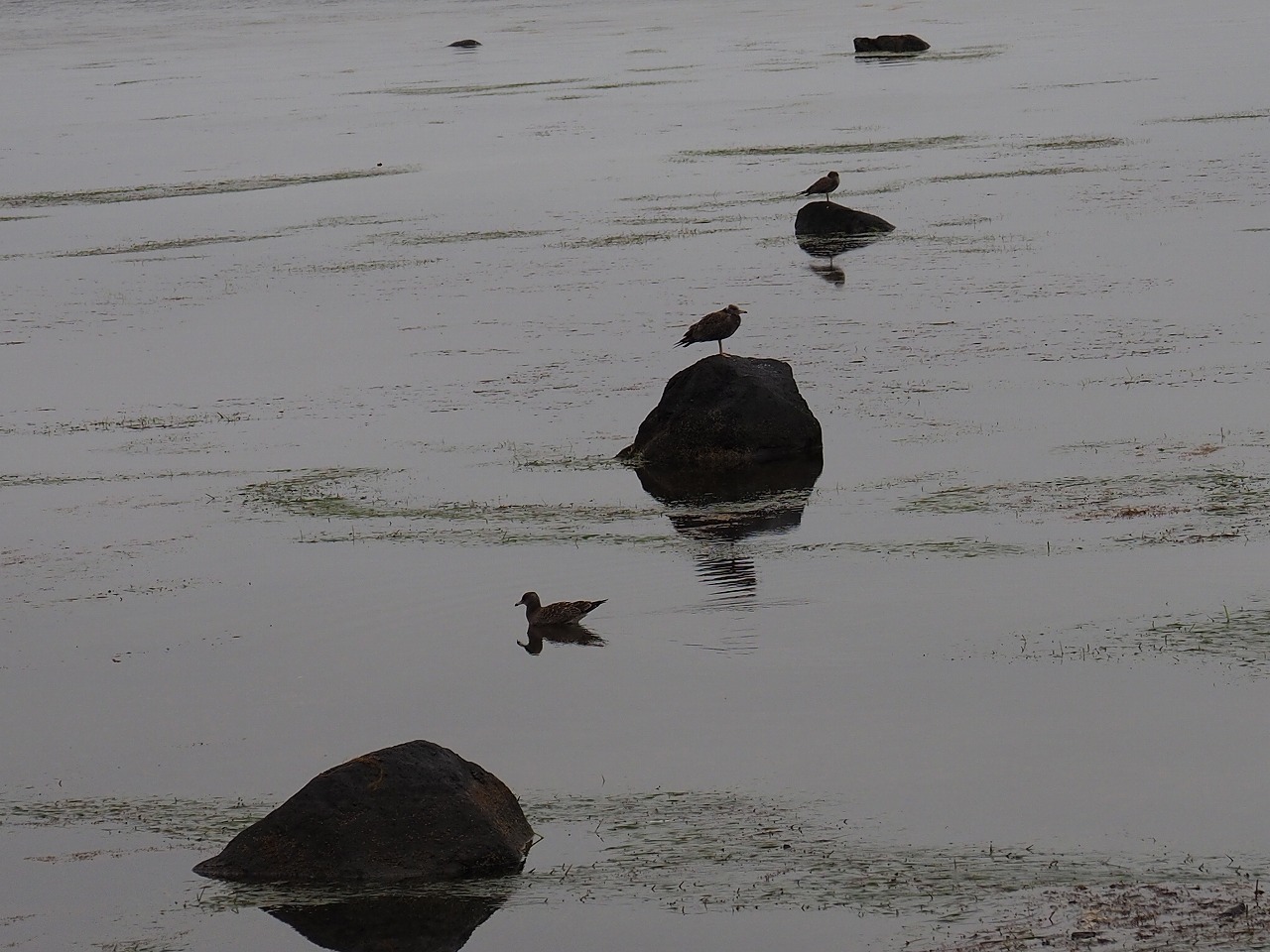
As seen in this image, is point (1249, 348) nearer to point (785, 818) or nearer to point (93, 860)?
point (785, 818)

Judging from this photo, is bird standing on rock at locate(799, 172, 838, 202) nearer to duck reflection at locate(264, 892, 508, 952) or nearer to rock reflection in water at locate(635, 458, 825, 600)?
rock reflection in water at locate(635, 458, 825, 600)

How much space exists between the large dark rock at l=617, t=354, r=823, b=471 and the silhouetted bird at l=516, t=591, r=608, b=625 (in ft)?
14.9

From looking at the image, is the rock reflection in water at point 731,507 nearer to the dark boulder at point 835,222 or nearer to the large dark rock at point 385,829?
the large dark rock at point 385,829

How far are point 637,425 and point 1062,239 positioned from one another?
1206cm

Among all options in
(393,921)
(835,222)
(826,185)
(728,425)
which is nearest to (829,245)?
(835,222)

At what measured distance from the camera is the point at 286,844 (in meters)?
9.81

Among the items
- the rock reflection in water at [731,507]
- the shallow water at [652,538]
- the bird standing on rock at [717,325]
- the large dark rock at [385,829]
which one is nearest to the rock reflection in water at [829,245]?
the shallow water at [652,538]

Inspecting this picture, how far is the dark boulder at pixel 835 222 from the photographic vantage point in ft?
104

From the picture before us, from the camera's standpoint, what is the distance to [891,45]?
68.9 m

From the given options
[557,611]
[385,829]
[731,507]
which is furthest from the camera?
[731,507]

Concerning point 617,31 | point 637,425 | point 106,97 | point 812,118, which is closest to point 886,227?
point 637,425

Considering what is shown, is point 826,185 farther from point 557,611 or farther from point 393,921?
point 393,921

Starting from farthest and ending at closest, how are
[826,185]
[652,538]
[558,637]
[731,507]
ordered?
1. [826,185]
2. [731,507]
3. [652,538]
4. [558,637]

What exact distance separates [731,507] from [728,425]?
56.5 inches
